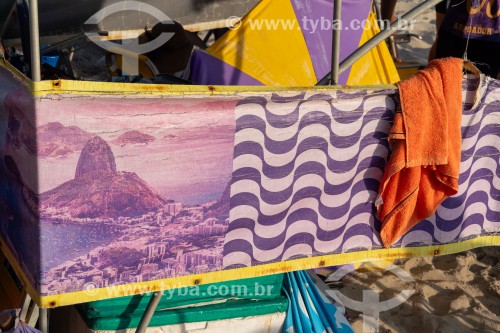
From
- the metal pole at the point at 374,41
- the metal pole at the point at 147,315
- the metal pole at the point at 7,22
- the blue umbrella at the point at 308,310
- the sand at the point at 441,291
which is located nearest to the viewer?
the metal pole at the point at 147,315

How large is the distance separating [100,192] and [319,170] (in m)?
0.91

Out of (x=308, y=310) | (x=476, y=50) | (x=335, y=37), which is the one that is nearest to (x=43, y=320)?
(x=308, y=310)

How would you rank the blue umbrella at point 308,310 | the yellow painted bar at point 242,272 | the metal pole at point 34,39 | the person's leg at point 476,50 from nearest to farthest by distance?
the metal pole at point 34,39 → the yellow painted bar at point 242,272 → the blue umbrella at point 308,310 → the person's leg at point 476,50

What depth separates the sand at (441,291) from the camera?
4.45 meters

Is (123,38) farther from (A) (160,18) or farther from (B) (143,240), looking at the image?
(B) (143,240)

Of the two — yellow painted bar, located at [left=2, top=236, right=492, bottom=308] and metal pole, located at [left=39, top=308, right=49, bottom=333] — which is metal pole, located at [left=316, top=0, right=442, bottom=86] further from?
metal pole, located at [left=39, top=308, right=49, bottom=333]

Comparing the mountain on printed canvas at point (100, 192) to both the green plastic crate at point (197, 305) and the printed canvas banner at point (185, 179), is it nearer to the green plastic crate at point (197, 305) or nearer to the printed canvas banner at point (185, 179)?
the printed canvas banner at point (185, 179)

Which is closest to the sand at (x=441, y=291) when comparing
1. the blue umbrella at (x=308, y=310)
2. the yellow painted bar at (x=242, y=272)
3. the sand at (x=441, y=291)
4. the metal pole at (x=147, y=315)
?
the sand at (x=441, y=291)

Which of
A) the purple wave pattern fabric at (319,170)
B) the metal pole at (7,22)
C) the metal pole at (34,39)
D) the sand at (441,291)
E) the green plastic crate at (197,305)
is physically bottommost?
the sand at (441,291)

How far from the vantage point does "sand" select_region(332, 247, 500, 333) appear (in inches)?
175

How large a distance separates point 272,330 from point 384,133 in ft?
3.64

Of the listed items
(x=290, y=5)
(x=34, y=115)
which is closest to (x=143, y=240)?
(x=34, y=115)

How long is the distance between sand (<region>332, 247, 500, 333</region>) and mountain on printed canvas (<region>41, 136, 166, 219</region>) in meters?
1.98

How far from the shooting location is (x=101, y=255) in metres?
2.90
